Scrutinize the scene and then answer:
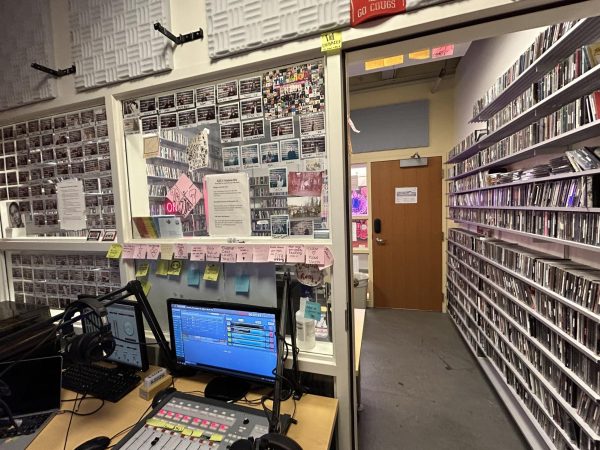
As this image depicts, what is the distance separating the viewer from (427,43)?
1057mm

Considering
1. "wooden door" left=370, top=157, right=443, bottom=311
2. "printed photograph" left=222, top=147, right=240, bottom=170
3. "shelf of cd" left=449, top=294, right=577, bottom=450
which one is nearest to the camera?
"printed photograph" left=222, top=147, right=240, bottom=170

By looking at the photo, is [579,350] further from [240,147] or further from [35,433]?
[35,433]

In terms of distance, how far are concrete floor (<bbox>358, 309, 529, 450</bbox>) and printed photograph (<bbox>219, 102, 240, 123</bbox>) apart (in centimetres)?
220

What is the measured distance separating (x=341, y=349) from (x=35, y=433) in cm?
119

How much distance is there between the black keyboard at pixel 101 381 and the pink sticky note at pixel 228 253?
2.30 ft

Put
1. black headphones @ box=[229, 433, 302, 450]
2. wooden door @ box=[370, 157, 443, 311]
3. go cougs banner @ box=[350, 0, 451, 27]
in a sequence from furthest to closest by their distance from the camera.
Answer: wooden door @ box=[370, 157, 443, 311]
go cougs banner @ box=[350, 0, 451, 27]
black headphones @ box=[229, 433, 302, 450]

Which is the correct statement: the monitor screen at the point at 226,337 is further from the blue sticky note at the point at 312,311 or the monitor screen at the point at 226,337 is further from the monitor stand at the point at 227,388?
the blue sticky note at the point at 312,311

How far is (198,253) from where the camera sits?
1286mm

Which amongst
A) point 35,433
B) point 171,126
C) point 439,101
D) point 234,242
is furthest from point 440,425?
point 439,101

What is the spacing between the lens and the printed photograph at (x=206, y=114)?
1.30 meters

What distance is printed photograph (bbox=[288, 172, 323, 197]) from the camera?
117 centimetres

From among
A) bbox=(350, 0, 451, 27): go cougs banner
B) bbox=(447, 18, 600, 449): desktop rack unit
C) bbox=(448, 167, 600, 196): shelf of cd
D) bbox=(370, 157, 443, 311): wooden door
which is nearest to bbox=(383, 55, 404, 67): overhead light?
bbox=(447, 18, 600, 449): desktop rack unit

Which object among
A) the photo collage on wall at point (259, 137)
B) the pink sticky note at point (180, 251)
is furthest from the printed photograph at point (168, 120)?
the pink sticky note at point (180, 251)

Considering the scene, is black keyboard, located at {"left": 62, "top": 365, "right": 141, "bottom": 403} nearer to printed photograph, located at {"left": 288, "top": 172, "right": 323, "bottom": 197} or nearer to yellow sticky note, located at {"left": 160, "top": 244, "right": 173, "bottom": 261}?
yellow sticky note, located at {"left": 160, "top": 244, "right": 173, "bottom": 261}
